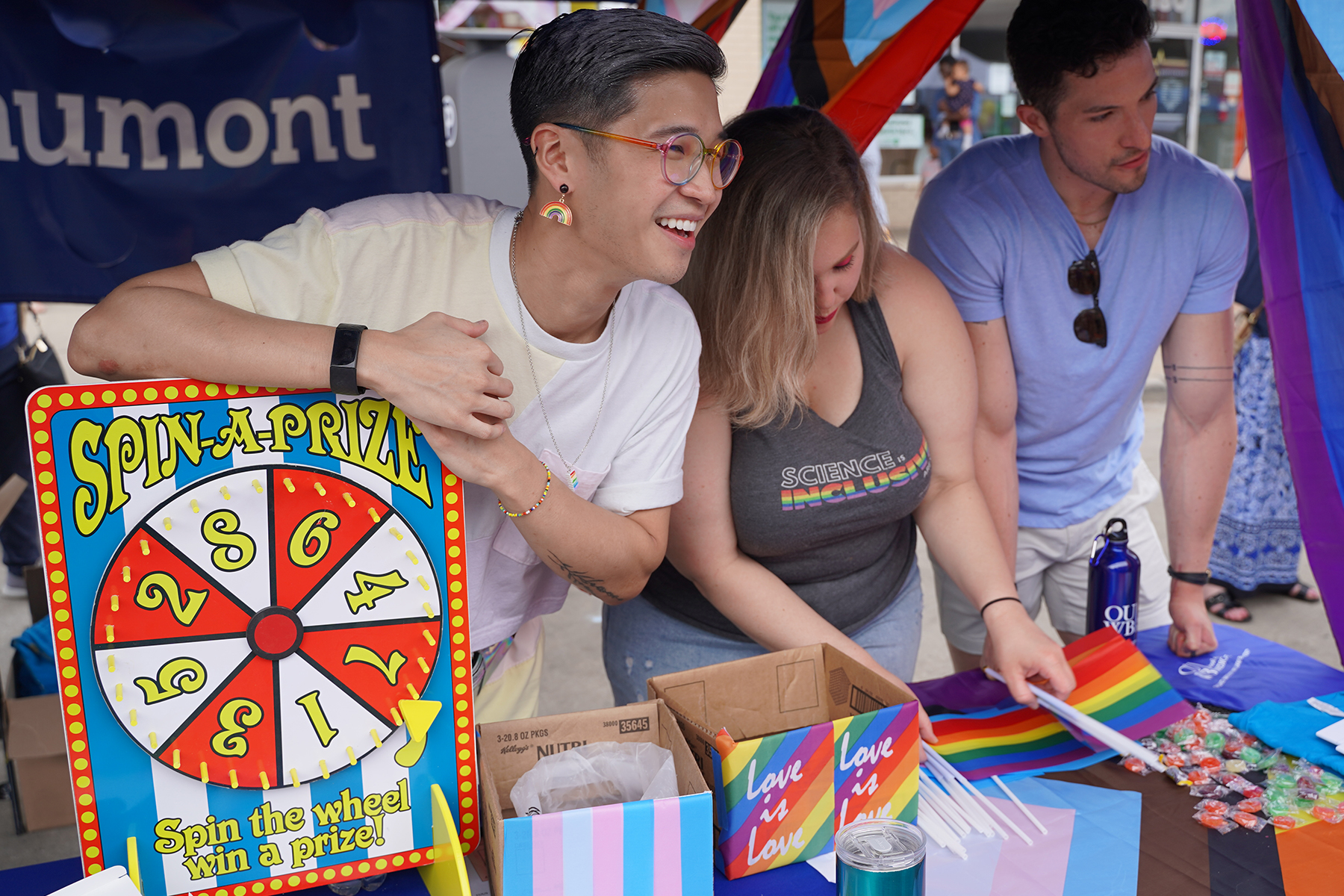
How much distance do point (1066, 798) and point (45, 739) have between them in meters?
2.23

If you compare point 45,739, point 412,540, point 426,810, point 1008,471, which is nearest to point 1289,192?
point 1008,471

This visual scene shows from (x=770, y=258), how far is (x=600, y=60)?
45 cm

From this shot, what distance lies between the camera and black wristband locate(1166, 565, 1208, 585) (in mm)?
1777

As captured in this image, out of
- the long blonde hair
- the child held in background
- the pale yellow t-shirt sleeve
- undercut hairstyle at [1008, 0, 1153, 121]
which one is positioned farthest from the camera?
the child held in background

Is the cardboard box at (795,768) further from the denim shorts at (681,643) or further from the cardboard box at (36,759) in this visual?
the cardboard box at (36,759)

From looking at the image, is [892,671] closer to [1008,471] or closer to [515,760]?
[1008,471]

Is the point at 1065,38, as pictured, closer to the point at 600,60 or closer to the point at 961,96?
the point at 600,60

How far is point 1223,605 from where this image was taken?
142 inches

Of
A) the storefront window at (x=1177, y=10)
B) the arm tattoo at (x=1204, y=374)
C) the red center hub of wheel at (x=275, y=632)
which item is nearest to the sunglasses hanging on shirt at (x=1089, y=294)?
the arm tattoo at (x=1204, y=374)

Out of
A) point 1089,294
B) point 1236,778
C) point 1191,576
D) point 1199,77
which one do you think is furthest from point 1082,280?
point 1199,77

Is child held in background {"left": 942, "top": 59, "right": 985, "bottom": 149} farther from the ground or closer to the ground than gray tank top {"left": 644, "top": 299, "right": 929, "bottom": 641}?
farther from the ground

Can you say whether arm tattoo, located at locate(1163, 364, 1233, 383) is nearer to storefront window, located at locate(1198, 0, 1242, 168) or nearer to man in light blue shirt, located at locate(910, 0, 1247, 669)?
man in light blue shirt, located at locate(910, 0, 1247, 669)

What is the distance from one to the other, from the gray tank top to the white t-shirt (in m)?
0.25

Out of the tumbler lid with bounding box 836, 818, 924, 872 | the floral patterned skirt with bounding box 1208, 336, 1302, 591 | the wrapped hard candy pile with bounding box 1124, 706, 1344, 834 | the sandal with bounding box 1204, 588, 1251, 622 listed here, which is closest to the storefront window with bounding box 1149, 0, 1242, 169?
the floral patterned skirt with bounding box 1208, 336, 1302, 591
